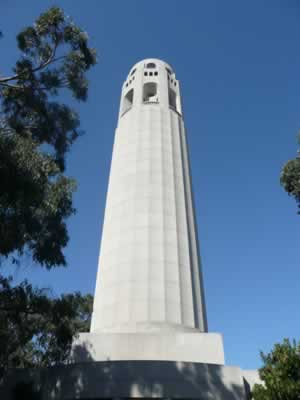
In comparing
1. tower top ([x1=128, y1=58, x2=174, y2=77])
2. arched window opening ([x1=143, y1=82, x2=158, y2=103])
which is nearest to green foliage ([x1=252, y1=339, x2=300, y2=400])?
arched window opening ([x1=143, y1=82, x2=158, y2=103])

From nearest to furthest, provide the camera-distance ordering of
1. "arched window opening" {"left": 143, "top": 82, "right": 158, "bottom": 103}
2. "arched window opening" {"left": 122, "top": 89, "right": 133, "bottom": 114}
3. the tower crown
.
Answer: the tower crown < "arched window opening" {"left": 143, "top": 82, "right": 158, "bottom": 103} < "arched window opening" {"left": 122, "top": 89, "right": 133, "bottom": 114}

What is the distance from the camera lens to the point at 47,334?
1577cm

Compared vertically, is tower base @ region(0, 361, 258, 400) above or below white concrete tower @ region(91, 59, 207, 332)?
below

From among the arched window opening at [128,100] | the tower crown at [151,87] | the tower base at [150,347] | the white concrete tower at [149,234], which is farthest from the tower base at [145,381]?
the arched window opening at [128,100]

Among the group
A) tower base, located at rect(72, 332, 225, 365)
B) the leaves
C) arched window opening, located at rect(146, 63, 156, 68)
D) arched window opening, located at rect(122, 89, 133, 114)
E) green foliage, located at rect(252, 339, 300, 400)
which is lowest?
green foliage, located at rect(252, 339, 300, 400)

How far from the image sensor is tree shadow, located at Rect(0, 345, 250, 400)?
1334cm

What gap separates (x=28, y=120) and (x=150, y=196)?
8981mm

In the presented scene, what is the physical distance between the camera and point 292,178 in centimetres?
1352

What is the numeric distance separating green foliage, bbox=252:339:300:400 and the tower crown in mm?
20474

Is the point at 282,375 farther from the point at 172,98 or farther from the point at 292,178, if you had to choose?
the point at 172,98

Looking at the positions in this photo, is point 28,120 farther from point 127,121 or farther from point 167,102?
point 167,102

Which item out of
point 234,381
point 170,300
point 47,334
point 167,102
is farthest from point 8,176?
point 167,102

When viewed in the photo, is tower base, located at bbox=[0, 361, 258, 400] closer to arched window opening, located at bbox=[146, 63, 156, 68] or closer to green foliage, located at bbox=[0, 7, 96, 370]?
green foliage, located at bbox=[0, 7, 96, 370]

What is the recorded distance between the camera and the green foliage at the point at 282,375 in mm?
11641
